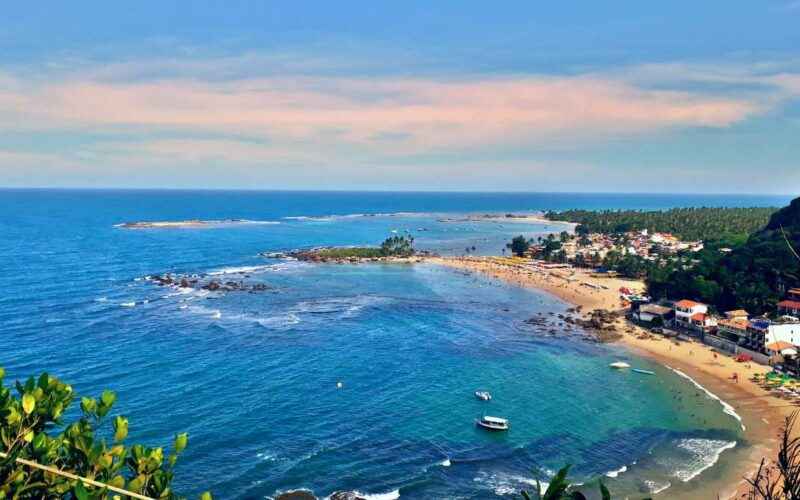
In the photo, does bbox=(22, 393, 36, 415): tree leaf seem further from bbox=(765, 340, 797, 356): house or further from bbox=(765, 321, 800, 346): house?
bbox=(765, 321, 800, 346): house

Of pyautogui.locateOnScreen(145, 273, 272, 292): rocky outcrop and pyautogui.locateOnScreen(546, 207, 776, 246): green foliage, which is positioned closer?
pyautogui.locateOnScreen(145, 273, 272, 292): rocky outcrop

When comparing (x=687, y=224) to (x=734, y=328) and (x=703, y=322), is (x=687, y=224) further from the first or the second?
(x=734, y=328)

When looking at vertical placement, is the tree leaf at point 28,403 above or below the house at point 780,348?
above

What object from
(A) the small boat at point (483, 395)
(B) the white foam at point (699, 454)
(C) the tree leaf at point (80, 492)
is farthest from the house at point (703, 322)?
(C) the tree leaf at point (80, 492)

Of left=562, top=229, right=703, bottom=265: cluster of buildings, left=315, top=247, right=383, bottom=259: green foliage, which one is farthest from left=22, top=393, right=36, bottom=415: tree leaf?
left=562, top=229, right=703, bottom=265: cluster of buildings

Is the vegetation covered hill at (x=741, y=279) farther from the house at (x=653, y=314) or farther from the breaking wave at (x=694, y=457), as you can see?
the breaking wave at (x=694, y=457)

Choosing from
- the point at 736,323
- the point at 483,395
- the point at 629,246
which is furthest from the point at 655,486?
the point at 629,246
